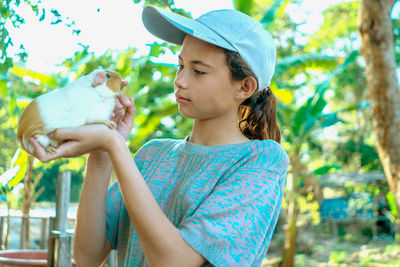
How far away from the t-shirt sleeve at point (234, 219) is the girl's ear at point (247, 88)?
248mm

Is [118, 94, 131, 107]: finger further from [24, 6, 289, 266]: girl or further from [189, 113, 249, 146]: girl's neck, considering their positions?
[189, 113, 249, 146]: girl's neck

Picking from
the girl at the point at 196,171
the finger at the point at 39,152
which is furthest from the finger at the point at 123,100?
the finger at the point at 39,152

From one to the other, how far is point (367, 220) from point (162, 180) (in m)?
13.1

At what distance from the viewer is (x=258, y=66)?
1224 millimetres

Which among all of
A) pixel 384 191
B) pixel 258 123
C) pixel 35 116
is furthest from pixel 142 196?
pixel 384 191

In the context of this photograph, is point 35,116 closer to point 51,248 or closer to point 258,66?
point 258,66

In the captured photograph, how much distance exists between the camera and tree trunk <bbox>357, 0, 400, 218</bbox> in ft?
13.7

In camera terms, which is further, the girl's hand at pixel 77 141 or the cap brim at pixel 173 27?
the cap brim at pixel 173 27

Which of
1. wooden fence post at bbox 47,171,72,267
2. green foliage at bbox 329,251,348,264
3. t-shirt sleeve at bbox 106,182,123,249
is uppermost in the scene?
t-shirt sleeve at bbox 106,182,123,249

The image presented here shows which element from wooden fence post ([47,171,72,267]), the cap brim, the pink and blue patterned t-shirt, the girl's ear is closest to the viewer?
the pink and blue patterned t-shirt

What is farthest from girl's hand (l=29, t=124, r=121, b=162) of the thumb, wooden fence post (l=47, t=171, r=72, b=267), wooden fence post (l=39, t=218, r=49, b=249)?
wooden fence post (l=39, t=218, r=49, b=249)

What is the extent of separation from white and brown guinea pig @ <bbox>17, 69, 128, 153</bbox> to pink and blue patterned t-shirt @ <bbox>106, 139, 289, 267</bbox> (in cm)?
29

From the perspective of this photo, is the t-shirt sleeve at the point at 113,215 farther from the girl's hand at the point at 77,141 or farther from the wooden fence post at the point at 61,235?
the wooden fence post at the point at 61,235

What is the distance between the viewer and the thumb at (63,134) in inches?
35.9
